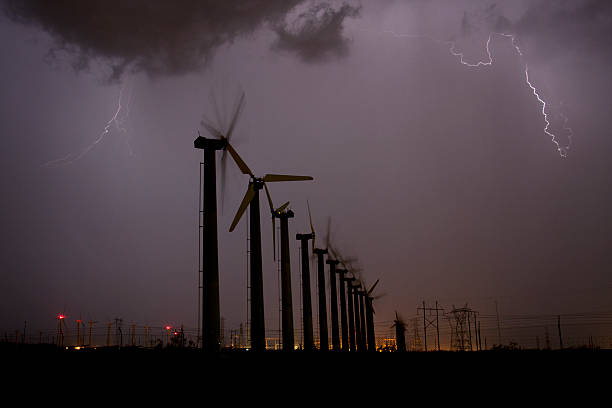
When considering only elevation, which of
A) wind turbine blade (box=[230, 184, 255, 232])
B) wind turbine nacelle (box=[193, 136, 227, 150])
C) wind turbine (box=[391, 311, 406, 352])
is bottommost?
wind turbine (box=[391, 311, 406, 352])

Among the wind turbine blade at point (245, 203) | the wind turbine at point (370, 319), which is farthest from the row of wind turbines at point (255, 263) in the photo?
the wind turbine at point (370, 319)

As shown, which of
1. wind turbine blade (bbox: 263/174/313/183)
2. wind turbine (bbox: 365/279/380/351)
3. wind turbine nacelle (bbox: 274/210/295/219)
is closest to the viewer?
wind turbine blade (bbox: 263/174/313/183)

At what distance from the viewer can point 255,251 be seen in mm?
49688

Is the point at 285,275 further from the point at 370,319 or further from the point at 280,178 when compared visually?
the point at 370,319

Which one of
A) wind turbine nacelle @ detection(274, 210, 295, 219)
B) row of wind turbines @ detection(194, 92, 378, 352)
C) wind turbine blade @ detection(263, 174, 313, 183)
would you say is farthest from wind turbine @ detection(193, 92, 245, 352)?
wind turbine nacelle @ detection(274, 210, 295, 219)

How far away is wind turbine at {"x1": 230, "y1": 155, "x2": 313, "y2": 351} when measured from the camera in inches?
1807

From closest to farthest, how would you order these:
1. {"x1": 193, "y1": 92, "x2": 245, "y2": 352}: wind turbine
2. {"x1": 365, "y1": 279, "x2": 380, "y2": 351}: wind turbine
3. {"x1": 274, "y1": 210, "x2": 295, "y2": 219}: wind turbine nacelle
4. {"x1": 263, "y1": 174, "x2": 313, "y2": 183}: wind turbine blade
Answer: {"x1": 193, "y1": 92, "x2": 245, "y2": 352}: wind turbine → {"x1": 263, "y1": 174, "x2": 313, "y2": 183}: wind turbine blade → {"x1": 274, "y1": 210, "x2": 295, "y2": 219}: wind turbine nacelle → {"x1": 365, "y1": 279, "x2": 380, "y2": 351}: wind turbine

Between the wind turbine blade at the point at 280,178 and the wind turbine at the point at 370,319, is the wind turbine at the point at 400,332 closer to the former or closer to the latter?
A: the wind turbine at the point at 370,319

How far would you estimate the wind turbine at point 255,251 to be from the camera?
4591 cm

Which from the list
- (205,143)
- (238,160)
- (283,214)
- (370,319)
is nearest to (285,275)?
(283,214)

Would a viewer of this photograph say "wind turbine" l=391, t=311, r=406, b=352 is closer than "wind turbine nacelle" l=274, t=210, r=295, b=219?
No

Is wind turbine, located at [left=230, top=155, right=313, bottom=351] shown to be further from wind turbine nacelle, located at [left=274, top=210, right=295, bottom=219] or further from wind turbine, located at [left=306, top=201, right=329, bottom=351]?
wind turbine, located at [left=306, top=201, right=329, bottom=351]

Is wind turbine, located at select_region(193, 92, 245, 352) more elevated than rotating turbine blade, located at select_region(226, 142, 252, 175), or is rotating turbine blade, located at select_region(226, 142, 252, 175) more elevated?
rotating turbine blade, located at select_region(226, 142, 252, 175)

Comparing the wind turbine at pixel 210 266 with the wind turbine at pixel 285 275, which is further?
the wind turbine at pixel 285 275
